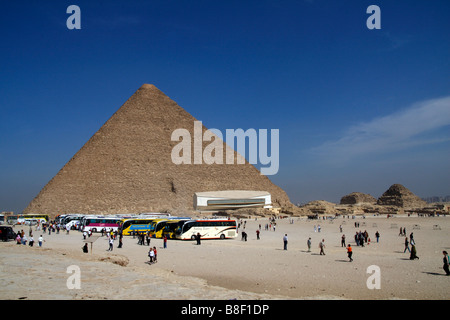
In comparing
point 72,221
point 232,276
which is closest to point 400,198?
point 72,221

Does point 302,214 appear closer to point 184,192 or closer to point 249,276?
point 184,192

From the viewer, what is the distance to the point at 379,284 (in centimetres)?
1017

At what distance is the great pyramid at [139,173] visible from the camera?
62.1 m

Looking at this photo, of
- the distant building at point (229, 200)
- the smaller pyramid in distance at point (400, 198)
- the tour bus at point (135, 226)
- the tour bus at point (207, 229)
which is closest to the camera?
the tour bus at point (207, 229)

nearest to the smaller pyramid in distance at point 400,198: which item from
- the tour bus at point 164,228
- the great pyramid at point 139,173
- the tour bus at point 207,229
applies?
the great pyramid at point 139,173

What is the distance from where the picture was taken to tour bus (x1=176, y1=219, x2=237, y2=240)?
921 inches

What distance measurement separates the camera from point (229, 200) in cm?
6625

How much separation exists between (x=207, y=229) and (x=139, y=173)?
49.3 metres

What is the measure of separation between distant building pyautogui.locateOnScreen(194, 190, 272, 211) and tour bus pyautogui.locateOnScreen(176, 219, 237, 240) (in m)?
39.8

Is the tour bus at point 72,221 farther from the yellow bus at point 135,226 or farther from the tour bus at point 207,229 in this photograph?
the tour bus at point 207,229

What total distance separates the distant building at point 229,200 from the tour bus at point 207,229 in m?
39.8

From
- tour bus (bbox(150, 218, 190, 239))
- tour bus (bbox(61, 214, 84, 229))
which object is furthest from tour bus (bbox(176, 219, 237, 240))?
tour bus (bbox(61, 214, 84, 229))

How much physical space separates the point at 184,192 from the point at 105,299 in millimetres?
62846
